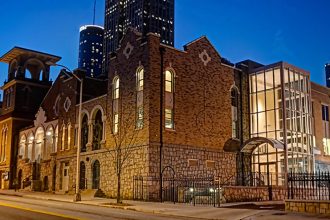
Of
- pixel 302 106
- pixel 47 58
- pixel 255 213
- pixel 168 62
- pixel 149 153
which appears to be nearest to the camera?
pixel 255 213

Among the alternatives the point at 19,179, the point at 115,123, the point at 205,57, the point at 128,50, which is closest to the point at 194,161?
the point at 115,123

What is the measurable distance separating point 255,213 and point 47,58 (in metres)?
42.5

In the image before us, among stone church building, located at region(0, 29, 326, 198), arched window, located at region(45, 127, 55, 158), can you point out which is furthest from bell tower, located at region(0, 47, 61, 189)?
stone church building, located at region(0, 29, 326, 198)

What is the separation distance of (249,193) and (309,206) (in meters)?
9.92

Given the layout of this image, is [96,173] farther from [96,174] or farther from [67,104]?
[67,104]

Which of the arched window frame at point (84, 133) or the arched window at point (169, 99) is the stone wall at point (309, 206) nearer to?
the arched window at point (169, 99)

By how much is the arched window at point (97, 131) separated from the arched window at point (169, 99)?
766cm

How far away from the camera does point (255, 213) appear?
1825 centimetres

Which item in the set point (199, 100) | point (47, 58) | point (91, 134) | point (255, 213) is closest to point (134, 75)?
point (199, 100)

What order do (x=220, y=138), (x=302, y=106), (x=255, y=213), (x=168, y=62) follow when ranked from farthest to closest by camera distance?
(x=302, y=106)
(x=220, y=138)
(x=168, y=62)
(x=255, y=213)

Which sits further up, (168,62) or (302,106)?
(168,62)

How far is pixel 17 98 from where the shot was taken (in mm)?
51125

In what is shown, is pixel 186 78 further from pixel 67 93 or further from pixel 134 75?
pixel 67 93

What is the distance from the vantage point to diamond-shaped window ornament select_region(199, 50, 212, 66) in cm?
3306
